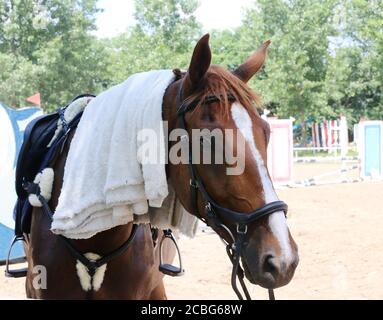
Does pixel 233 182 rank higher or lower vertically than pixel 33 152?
lower

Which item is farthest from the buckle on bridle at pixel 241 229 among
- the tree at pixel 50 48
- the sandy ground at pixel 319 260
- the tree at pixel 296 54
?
the tree at pixel 296 54

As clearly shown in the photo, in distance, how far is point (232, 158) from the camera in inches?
66.7

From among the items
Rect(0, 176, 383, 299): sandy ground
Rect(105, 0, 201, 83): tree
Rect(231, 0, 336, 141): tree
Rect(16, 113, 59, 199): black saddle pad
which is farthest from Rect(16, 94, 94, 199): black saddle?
Rect(231, 0, 336, 141): tree

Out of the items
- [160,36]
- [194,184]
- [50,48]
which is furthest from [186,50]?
[194,184]

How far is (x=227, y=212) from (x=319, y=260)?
16.4ft

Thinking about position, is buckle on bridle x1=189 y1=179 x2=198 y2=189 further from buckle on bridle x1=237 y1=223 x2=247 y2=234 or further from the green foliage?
the green foliage

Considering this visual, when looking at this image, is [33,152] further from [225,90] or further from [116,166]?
[225,90]

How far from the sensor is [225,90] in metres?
1.79

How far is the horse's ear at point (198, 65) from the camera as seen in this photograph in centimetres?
177

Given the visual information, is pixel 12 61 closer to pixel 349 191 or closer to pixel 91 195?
pixel 349 191

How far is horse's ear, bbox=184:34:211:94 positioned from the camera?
5.80 ft

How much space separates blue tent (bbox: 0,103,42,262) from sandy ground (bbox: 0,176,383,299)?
1.49 ft

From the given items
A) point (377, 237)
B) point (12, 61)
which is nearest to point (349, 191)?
point (377, 237)

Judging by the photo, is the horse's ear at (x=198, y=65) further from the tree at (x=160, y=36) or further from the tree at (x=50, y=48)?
the tree at (x=160, y=36)
